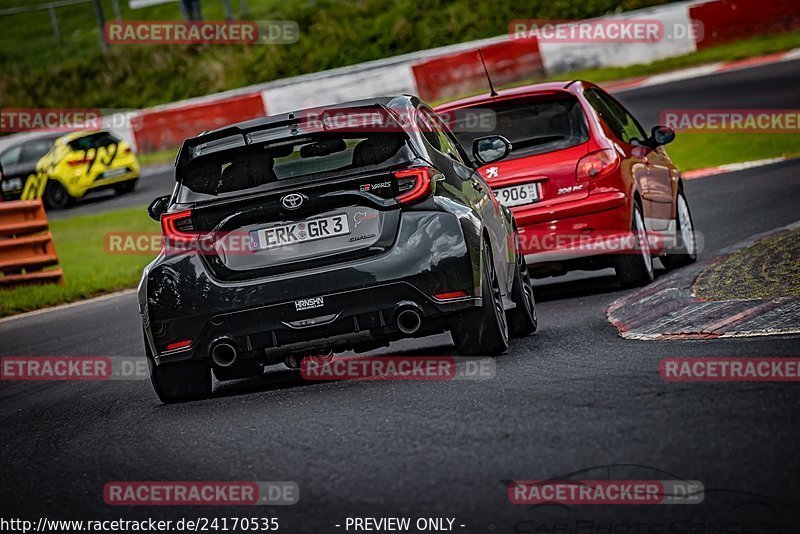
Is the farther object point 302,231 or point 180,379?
point 180,379

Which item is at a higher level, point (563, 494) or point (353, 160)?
point (353, 160)

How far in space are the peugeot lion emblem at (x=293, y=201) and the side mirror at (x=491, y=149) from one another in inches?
78.4

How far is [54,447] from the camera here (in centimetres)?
688

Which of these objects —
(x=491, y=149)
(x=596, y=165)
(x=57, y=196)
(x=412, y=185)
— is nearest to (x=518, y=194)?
(x=596, y=165)

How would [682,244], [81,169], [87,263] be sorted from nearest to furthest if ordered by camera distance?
[682,244] → [87,263] → [81,169]

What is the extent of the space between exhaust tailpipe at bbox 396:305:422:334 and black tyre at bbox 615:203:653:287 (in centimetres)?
381

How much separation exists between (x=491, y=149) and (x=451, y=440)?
3.63 m

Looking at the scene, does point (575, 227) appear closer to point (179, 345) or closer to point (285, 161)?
point (285, 161)

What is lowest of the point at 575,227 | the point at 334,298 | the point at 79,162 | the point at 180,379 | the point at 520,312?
the point at 79,162

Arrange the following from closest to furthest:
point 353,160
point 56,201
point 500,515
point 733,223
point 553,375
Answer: point 500,515 < point 553,375 < point 353,160 < point 733,223 < point 56,201

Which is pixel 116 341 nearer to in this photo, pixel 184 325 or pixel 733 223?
pixel 184 325

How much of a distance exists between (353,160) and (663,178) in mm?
5058

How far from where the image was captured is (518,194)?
10.7 m

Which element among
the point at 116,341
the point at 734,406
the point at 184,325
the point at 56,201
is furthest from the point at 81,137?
the point at 734,406
